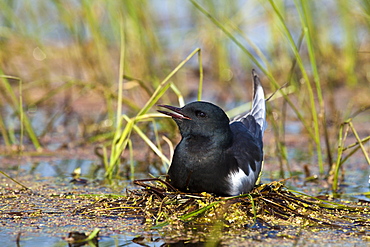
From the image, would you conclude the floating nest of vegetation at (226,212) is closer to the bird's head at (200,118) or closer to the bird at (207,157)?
the bird at (207,157)

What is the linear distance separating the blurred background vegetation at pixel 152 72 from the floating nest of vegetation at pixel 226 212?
55.1 inches

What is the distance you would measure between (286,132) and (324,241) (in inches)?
150

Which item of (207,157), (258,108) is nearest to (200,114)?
(207,157)

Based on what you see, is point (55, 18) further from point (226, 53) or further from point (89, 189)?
point (89, 189)

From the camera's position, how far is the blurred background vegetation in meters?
6.55

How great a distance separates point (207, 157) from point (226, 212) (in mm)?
397

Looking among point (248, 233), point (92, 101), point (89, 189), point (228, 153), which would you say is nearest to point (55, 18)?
point (92, 101)

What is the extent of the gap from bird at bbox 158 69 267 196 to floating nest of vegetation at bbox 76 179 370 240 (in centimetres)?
9

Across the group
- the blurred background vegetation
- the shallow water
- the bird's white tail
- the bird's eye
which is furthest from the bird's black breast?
the blurred background vegetation

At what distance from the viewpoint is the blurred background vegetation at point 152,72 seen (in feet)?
21.5

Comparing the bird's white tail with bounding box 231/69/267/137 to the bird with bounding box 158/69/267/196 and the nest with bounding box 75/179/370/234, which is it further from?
the nest with bounding box 75/179/370/234

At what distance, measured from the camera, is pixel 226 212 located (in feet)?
13.2

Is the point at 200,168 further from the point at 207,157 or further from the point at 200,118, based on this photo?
the point at 200,118

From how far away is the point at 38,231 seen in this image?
3742 mm
